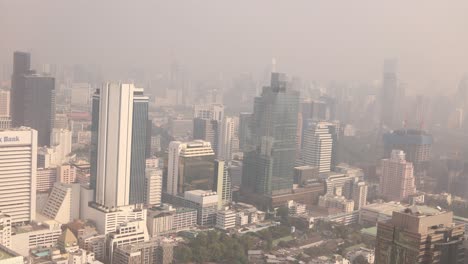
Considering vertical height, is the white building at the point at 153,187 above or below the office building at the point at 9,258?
below

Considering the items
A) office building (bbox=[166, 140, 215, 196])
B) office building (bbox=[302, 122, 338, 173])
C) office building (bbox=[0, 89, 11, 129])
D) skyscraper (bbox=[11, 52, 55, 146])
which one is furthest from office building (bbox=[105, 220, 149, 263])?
office building (bbox=[302, 122, 338, 173])

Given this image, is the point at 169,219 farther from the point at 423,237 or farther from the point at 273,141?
the point at 423,237

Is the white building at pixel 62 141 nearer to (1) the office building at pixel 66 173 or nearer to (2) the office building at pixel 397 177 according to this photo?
(1) the office building at pixel 66 173

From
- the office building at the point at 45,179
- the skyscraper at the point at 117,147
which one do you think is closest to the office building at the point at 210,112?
the skyscraper at the point at 117,147

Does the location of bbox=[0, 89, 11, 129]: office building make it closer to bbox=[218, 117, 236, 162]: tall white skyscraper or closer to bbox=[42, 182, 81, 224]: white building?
bbox=[42, 182, 81, 224]: white building

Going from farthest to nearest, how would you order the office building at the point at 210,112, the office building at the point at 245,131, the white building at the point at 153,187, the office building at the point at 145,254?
the office building at the point at 210,112
the office building at the point at 245,131
the white building at the point at 153,187
the office building at the point at 145,254

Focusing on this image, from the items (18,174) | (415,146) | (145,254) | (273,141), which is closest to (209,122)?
(273,141)

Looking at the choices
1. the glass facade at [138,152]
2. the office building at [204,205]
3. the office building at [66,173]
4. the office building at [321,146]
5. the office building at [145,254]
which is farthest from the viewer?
the office building at [321,146]
